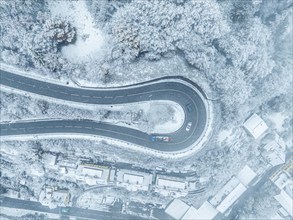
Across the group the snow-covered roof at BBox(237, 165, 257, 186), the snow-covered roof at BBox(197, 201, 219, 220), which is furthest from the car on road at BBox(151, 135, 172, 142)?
the snow-covered roof at BBox(237, 165, 257, 186)

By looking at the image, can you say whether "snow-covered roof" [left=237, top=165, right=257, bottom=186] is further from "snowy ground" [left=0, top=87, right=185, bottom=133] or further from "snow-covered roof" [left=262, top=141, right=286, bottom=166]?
"snowy ground" [left=0, top=87, right=185, bottom=133]

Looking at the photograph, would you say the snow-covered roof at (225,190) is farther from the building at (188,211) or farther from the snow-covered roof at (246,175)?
the snow-covered roof at (246,175)

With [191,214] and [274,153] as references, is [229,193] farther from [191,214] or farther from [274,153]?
[274,153]

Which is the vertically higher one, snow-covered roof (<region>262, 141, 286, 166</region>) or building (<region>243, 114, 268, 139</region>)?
building (<region>243, 114, 268, 139</region>)

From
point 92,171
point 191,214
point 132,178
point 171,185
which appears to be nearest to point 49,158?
point 92,171

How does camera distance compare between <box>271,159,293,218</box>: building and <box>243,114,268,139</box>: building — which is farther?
<box>271,159,293,218</box>: building

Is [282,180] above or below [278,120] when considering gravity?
below

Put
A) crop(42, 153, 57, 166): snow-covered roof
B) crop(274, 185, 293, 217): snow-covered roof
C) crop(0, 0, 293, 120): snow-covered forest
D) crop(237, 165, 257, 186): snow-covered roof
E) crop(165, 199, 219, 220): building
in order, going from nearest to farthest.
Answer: crop(0, 0, 293, 120): snow-covered forest, crop(42, 153, 57, 166): snow-covered roof, crop(165, 199, 219, 220): building, crop(237, 165, 257, 186): snow-covered roof, crop(274, 185, 293, 217): snow-covered roof
